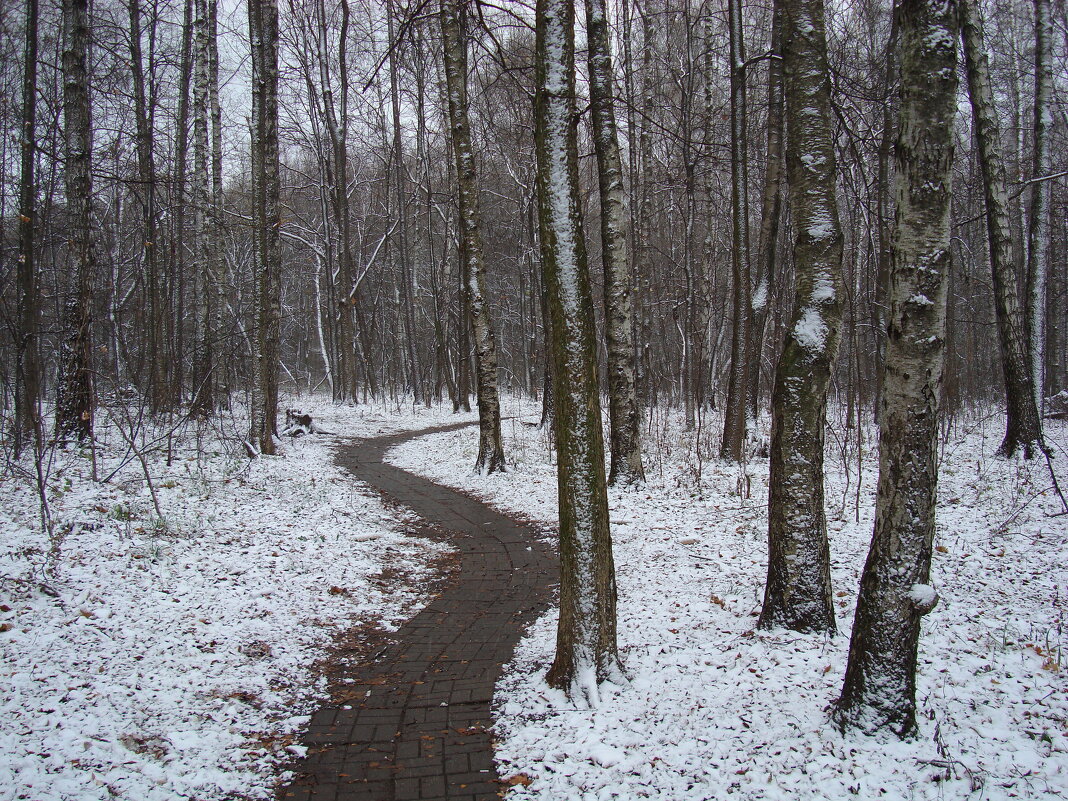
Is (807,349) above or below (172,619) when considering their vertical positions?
above

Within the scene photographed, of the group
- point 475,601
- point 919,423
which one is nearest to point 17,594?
point 475,601

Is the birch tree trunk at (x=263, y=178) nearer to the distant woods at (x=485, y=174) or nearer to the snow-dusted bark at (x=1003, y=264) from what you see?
the distant woods at (x=485, y=174)

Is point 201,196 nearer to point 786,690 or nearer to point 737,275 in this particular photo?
point 737,275

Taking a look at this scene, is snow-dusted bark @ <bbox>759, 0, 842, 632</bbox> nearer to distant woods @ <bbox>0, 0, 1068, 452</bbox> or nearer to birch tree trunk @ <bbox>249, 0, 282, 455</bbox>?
distant woods @ <bbox>0, 0, 1068, 452</bbox>

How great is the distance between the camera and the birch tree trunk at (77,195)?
8.88 metres

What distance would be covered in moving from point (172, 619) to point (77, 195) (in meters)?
8.01

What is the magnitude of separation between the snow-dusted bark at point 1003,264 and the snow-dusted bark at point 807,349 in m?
6.77

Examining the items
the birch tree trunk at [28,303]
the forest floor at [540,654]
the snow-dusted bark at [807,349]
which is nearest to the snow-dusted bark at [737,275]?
the forest floor at [540,654]

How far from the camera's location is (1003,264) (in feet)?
29.0

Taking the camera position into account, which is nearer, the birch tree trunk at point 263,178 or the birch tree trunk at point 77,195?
the birch tree trunk at point 77,195

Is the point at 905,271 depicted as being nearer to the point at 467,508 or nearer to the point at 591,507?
the point at 591,507

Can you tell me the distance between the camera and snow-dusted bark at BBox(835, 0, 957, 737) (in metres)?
2.72

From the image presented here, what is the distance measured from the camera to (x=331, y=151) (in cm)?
2500

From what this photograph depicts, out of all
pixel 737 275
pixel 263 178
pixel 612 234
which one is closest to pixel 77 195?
pixel 263 178
